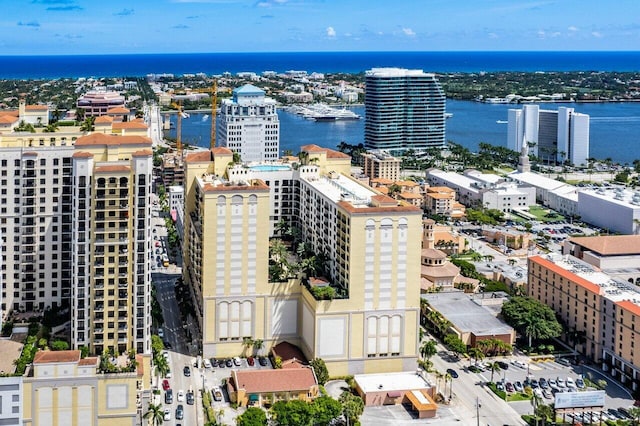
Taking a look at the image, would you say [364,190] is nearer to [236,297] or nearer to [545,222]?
[236,297]

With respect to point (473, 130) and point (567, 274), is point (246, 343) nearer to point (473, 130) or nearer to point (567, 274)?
point (567, 274)

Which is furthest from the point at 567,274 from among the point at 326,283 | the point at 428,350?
the point at 326,283

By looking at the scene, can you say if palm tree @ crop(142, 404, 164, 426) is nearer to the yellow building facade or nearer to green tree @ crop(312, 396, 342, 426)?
the yellow building facade

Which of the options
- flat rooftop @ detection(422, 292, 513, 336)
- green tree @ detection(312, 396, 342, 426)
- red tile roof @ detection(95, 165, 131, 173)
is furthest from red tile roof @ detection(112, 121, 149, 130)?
flat rooftop @ detection(422, 292, 513, 336)

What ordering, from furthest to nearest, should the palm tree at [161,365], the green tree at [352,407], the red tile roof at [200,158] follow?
the red tile roof at [200,158], the palm tree at [161,365], the green tree at [352,407]

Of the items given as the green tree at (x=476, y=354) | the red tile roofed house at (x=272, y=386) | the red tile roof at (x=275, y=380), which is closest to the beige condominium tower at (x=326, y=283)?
the red tile roof at (x=275, y=380)

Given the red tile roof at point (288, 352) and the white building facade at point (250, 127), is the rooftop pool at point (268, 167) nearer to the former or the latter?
the red tile roof at point (288, 352)
